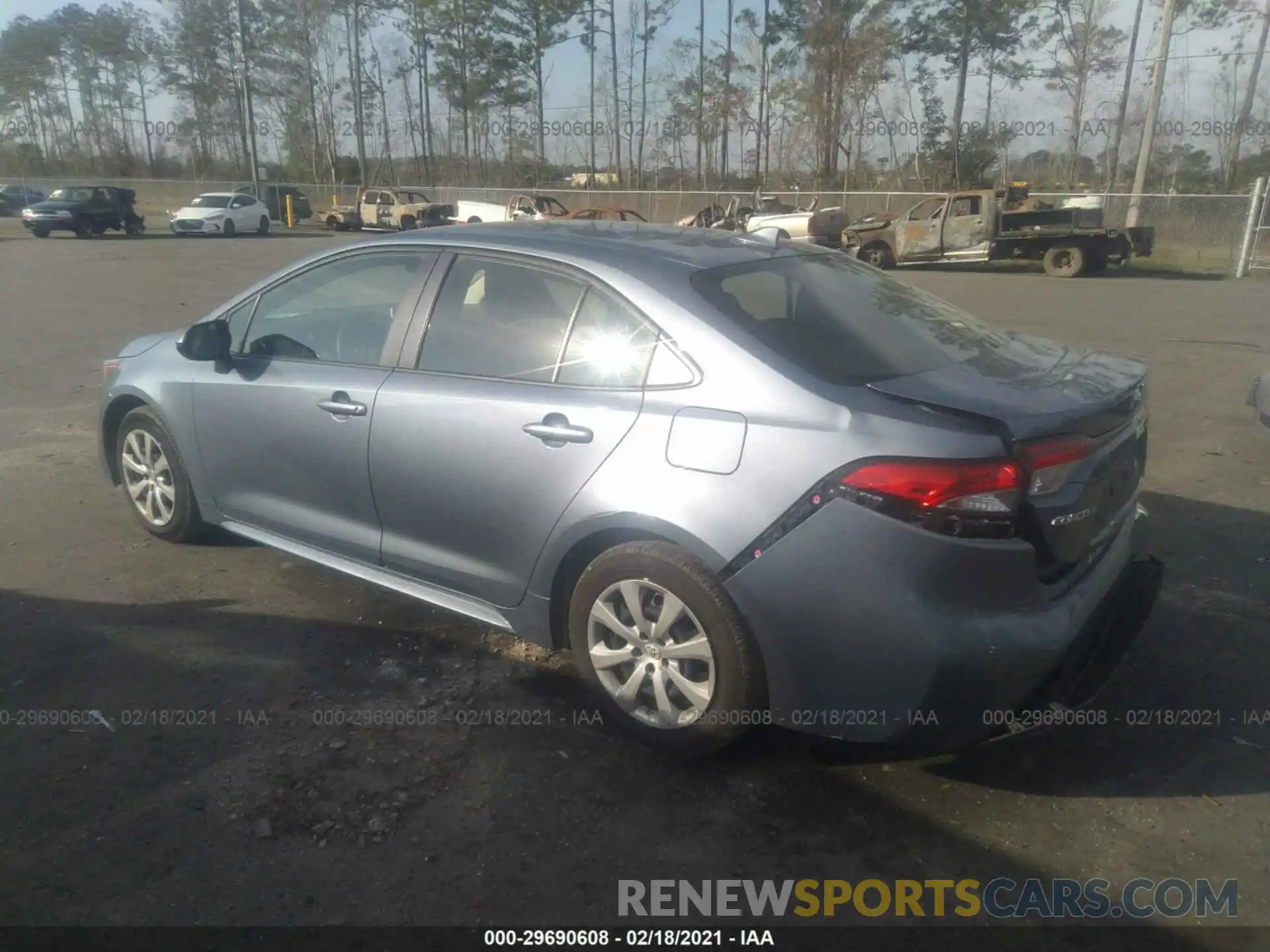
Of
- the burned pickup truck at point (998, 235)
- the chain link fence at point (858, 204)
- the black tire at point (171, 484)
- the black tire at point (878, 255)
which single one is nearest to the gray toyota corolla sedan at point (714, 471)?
the black tire at point (171, 484)

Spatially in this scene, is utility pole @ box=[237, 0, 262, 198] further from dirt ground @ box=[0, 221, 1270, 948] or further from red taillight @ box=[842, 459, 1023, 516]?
red taillight @ box=[842, 459, 1023, 516]

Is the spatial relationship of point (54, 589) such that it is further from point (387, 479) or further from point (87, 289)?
point (87, 289)

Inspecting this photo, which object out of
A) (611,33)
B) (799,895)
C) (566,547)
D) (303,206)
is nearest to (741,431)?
(566,547)

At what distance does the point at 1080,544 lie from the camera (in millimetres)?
2963

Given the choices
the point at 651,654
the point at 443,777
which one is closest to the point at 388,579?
the point at 443,777

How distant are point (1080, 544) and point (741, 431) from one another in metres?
1.07

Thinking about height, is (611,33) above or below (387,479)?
above

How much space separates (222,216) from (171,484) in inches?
1324

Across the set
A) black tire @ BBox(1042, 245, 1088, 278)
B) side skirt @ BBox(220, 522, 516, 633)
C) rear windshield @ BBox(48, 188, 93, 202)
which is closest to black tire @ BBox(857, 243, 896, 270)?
black tire @ BBox(1042, 245, 1088, 278)

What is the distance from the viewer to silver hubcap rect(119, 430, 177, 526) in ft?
16.0

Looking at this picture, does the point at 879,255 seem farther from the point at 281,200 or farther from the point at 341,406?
the point at 281,200

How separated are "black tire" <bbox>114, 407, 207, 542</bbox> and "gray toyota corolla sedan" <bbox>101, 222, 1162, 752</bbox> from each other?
0.52 m

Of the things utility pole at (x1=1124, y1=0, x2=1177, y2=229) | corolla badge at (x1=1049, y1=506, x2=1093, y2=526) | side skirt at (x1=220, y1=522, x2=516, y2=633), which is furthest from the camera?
utility pole at (x1=1124, y1=0, x2=1177, y2=229)

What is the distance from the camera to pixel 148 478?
4949 millimetres
